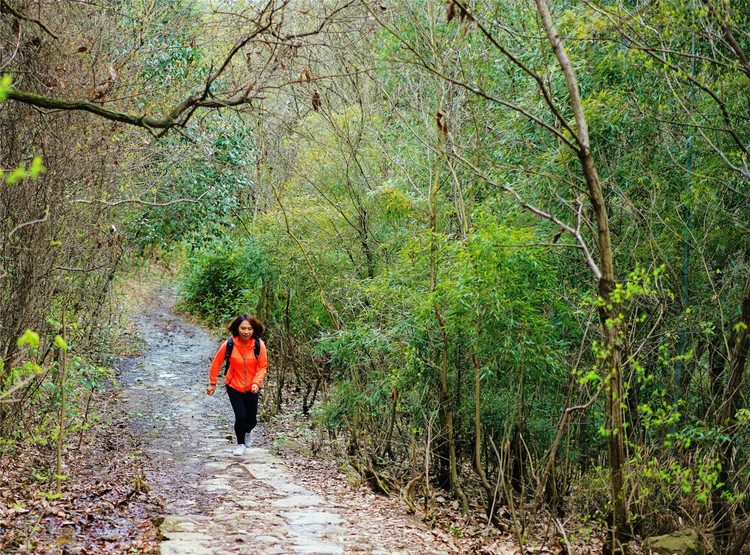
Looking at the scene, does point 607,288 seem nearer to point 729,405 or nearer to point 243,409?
point 729,405

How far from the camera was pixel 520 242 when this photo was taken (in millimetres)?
7125

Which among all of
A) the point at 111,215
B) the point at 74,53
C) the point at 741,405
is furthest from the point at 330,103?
the point at 741,405

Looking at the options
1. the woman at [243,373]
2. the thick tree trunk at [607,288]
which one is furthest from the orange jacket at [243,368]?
the thick tree trunk at [607,288]

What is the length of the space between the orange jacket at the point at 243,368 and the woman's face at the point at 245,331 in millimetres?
96

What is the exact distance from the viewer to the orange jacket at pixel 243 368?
29.2 ft

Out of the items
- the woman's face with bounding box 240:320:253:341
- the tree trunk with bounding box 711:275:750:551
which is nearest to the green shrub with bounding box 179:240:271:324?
the woman's face with bounding box 240:320:253:341

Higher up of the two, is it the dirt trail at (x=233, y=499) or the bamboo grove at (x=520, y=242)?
the bamboo grove at (x=520, y=242)

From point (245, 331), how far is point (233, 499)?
2635mm

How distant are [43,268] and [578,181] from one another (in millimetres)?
6109

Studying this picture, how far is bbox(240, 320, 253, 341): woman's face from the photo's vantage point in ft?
29.5

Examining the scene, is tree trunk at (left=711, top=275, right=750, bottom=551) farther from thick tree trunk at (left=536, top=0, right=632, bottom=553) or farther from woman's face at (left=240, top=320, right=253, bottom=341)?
woman's face at (left=240, top=320, right=253, bottom=341)

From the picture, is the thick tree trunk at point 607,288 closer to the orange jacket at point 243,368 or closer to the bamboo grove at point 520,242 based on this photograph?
the bamboo grove at point 520,242

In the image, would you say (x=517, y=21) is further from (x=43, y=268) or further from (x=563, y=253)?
(x=43, y=268)

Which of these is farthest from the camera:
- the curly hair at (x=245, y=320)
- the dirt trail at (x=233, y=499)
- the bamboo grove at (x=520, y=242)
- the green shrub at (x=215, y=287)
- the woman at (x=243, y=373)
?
the green shrub at (x=215, y=287)
